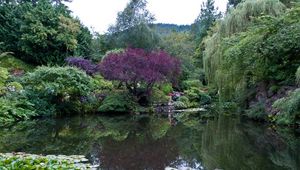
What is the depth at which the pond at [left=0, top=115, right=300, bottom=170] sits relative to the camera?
730 centimetres

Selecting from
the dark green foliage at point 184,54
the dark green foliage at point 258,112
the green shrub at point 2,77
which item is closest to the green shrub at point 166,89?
the dark green foliage at point 184,54

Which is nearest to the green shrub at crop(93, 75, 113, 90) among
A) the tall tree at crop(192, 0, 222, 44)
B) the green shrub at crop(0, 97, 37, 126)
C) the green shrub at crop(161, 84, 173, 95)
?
the green shrub at crop(161, 84, 173, 95)

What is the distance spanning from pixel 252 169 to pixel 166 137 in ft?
15.2

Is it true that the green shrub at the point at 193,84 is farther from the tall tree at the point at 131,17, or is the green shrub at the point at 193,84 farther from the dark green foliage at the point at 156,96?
the tall tree at the point at 131,17

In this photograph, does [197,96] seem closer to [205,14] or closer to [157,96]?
[157,96]

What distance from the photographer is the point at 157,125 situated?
1419cm

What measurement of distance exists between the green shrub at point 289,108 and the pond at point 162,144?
44 centimetres

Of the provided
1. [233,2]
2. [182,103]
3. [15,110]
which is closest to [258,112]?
[182,103]

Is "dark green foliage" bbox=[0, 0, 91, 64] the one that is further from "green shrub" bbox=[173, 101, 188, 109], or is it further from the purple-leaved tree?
"green shrub" bbox=[173, 101, 188, 109]

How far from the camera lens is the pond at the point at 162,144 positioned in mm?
7305

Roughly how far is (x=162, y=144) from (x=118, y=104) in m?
9.13

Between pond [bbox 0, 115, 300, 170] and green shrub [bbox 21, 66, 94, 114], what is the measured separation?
2.77 meters

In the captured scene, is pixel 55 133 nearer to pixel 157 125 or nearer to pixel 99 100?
pixel 157 125

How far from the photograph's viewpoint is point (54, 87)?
16609mm
